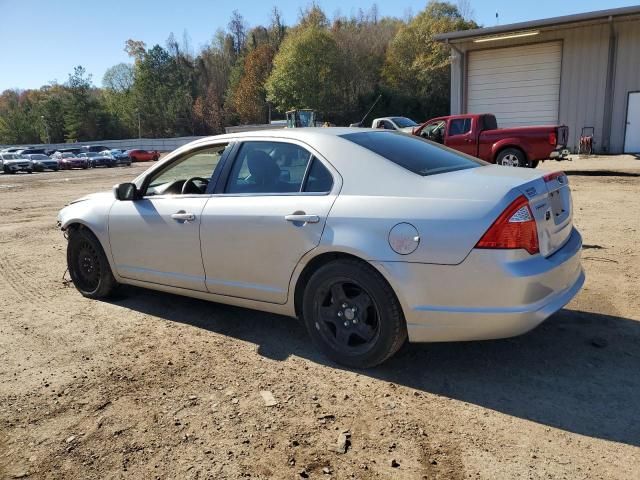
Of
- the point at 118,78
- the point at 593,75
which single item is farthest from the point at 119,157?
the point at 118,78

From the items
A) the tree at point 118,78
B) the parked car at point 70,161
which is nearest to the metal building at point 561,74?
the parked car at point 70,161

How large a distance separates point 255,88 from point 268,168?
79.6 meters

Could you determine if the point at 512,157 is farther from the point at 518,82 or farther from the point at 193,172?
the point at 193,172

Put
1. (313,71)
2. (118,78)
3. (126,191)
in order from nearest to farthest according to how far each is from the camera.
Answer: (126,191) < (313,71) < (118,78)

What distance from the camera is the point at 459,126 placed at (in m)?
14.8

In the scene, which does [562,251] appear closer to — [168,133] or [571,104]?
[571,104]

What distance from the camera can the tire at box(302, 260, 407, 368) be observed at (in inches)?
127

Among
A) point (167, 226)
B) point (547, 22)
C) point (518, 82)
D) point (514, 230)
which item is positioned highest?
point (547, 22)

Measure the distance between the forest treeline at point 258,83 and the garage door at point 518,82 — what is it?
27.8m

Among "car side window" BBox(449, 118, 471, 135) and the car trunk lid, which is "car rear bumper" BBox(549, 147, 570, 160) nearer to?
"car side window" BBox(449, 118, 471, 135)

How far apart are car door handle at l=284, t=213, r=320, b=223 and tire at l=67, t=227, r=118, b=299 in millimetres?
2329

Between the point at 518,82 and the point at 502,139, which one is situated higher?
the point at 518,82

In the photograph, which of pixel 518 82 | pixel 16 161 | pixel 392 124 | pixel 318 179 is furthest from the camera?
pixel 16 161

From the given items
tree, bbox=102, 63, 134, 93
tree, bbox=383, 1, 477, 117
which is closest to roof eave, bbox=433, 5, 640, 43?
tree, bbox=383, 1, 477, 117
